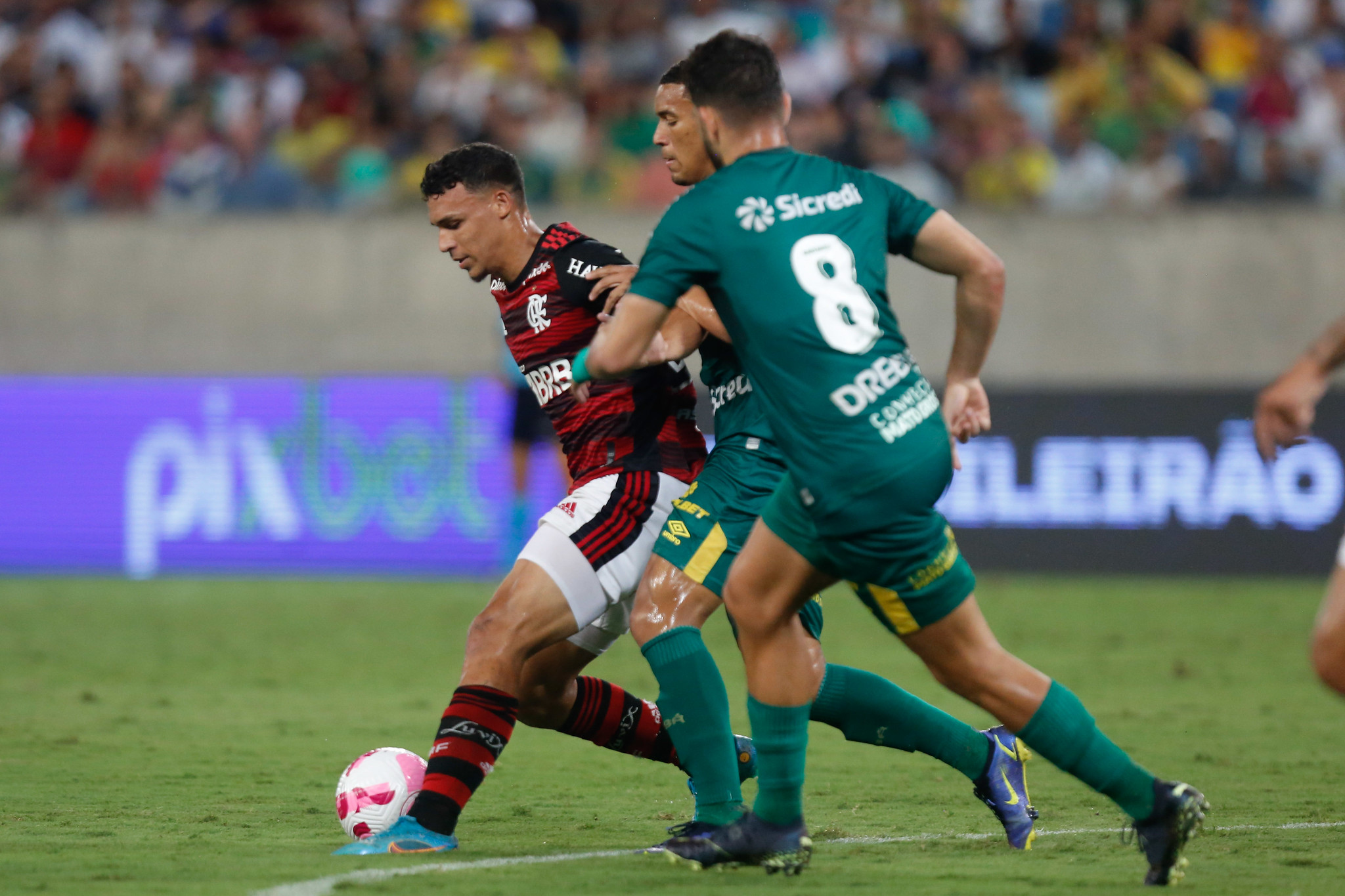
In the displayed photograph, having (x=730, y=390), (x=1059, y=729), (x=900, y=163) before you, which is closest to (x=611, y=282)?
(x=730, y=390)

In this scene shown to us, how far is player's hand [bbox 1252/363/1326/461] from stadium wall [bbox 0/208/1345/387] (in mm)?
11076

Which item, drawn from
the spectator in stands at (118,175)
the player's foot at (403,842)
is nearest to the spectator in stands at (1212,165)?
the spectator in stands at (118,175)

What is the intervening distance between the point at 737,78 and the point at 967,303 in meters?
0.83

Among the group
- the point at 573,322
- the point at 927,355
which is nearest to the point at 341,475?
the point at 927,355

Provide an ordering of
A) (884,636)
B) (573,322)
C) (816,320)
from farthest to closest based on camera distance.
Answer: (884,636) < (573,322) < (816,320)

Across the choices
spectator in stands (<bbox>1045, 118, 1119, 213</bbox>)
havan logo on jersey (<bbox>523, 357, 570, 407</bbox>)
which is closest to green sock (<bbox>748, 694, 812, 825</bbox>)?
havan logo on jersey (<bbox>523, 357, 570, 407</bbox>)

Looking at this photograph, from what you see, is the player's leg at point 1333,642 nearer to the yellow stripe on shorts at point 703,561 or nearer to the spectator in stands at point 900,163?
the yellow stripe on shorts at point 703,561

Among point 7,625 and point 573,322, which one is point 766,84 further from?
point 7,625

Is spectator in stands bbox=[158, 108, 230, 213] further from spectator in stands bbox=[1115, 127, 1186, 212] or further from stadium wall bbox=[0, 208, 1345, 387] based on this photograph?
spectator in stands bbox=[1115, 127, 1186, 212]

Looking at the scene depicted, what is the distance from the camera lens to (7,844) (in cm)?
479

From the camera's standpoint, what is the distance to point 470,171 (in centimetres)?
524

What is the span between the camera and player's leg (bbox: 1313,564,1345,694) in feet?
12.8

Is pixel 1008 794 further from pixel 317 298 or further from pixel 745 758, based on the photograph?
pixel 317 298

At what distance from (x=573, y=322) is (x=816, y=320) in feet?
4.08
